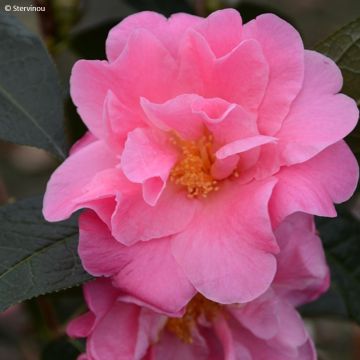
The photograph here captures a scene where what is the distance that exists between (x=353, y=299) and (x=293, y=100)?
41 centimetres

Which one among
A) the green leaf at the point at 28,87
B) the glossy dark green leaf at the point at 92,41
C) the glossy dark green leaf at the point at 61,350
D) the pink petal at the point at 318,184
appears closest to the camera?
the pink petal at the point at 318,184

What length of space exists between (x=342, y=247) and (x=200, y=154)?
39 centimetres

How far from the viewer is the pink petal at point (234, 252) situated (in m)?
0.79

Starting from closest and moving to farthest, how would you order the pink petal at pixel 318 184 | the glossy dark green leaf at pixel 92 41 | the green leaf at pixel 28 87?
the pink petal at pixel 318 184
the green leaf at pixel 28 87
the glossy dark green leaf at pixel 92 41

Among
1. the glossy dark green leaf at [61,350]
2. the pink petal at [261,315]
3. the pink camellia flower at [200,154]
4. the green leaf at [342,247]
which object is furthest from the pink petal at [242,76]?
the glossy dark green leaf at [61,350]

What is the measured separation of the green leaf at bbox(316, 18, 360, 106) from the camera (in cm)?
92

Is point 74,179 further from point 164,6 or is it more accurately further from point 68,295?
point 164,6

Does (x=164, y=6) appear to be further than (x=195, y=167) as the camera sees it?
Yes

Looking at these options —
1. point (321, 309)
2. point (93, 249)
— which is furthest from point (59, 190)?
point (321, 309)

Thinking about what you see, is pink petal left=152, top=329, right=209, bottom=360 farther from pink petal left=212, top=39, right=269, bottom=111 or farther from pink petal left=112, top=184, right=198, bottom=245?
pink petal left=212, top=39, right=269, bottom=111

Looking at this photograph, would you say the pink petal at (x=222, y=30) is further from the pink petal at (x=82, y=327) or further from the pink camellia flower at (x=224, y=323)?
the pink petal at (x=82, y=327)

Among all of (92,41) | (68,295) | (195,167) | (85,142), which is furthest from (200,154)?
(92,41)

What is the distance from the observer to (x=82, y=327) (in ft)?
3.11

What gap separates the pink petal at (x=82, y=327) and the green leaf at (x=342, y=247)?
399 millimetres
